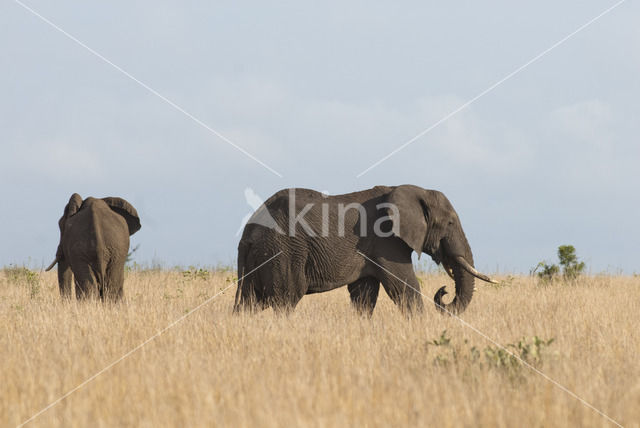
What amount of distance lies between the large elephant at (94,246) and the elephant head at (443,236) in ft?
17.7

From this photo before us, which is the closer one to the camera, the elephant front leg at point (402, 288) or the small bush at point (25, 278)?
the elephant front leg at point (402, 288)

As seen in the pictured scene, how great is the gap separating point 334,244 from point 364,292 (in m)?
1.29

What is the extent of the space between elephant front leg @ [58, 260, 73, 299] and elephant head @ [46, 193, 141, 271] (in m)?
0.17

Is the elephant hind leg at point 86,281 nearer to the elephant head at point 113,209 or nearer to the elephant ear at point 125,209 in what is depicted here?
the elephant head at point 113,209

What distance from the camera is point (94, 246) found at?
12.4m

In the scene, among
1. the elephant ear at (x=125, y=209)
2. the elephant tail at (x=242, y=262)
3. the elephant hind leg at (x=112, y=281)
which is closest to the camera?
the elephant tail at (x=242, y=262)

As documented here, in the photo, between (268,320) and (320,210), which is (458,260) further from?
(268,320)

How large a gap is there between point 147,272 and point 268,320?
13342 mm

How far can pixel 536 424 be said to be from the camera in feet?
15.9

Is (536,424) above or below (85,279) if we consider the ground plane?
below

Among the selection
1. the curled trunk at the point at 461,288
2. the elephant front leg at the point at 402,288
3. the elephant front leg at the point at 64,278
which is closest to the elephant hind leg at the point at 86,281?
the elephant front leg at the point at 64,278

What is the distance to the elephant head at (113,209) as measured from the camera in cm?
1338

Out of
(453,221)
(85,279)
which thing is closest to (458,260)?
(453,221)

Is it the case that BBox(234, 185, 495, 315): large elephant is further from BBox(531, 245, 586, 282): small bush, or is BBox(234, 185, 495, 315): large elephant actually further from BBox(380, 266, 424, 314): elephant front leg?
BBox(531, 245, 586, 282): small bush
